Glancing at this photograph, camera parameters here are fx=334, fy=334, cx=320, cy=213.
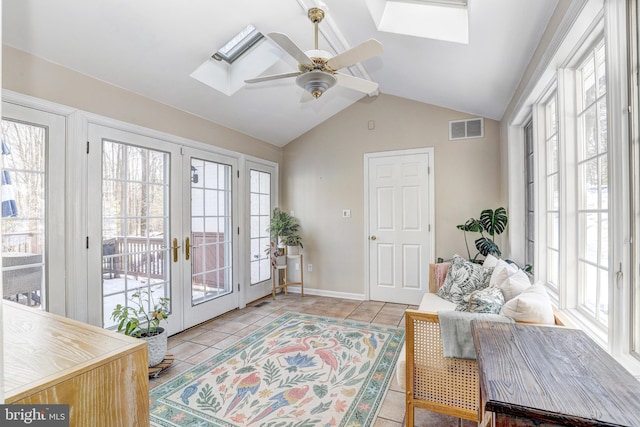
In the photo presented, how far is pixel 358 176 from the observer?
467 cm

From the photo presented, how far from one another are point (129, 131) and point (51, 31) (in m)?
0.88

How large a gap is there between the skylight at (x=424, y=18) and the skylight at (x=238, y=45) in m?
1.18

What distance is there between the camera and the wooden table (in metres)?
0.85

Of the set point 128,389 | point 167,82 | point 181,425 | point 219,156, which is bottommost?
point 181,425

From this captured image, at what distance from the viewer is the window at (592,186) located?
5.65 feet

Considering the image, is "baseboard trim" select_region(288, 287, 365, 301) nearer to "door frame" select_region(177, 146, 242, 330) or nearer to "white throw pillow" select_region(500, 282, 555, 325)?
"door frame" select_region(177, 146, 242, 330)

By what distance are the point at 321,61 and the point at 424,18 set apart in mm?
934

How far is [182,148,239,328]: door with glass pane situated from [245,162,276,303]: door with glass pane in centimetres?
33

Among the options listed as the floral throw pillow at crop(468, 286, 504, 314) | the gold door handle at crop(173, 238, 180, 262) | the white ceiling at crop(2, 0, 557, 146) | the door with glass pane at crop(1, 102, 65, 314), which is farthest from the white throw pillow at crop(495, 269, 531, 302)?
the door with glass pane at crop(1, 102, 65, 314)

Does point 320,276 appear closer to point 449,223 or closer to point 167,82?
point 449,223

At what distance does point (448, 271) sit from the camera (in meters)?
3.33

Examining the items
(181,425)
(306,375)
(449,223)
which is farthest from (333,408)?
(449,223)

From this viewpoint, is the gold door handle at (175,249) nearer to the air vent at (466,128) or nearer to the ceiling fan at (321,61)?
the ceiling fan at (321,61)

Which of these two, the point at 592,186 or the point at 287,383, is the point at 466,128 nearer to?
the point at 592,186
